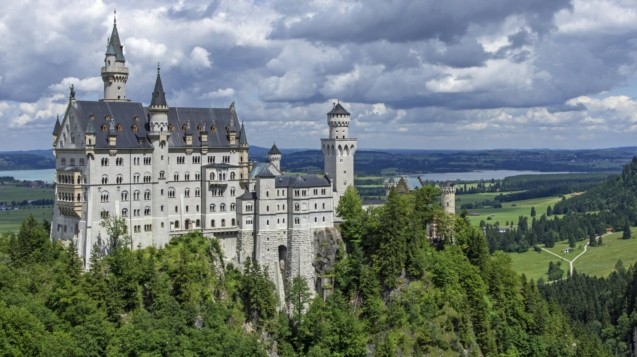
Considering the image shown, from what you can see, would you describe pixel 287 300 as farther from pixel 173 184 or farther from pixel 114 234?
pixel 114 234

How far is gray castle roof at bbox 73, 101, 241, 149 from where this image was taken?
95.2 meters

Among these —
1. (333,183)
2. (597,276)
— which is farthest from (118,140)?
(597,276)

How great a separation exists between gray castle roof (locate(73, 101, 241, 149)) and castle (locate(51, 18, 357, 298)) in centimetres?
13

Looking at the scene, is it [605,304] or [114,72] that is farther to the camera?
Answer: [605,304]

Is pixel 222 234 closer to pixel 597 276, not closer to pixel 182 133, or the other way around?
pixel 182 133

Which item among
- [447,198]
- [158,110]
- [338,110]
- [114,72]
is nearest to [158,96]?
[158,110]

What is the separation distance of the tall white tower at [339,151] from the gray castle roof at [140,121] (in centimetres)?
1439

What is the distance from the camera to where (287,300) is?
99.6 m

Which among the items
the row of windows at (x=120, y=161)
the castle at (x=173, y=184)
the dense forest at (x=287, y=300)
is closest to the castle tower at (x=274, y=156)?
the castle at (x=173, y=184)

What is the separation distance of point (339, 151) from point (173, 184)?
77.5ft

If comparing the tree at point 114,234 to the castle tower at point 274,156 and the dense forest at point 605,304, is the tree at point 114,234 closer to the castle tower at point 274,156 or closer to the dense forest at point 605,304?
the castle tower at point 274,156

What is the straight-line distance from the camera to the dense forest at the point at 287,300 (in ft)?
279

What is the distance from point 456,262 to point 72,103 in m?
51.8

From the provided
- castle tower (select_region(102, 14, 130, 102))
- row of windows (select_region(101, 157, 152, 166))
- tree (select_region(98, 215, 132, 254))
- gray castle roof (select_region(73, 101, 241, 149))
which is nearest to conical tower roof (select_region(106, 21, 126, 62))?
castle tower (select_region(102, 14, 130, 102))
